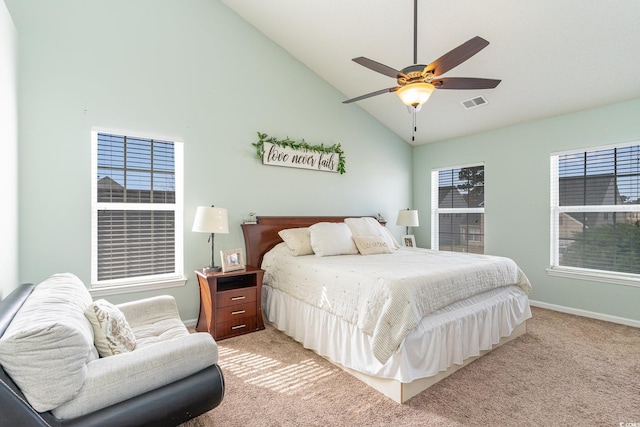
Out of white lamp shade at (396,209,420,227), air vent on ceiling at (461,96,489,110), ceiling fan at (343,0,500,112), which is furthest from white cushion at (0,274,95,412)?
air vent on ceiling at (461,96,489,110)

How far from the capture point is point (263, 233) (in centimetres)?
379

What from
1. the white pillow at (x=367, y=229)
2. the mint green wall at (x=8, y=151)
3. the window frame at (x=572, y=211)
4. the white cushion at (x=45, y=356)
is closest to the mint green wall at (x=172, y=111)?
the mint green wall at (x=8, y=151)

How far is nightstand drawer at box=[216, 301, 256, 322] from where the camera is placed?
3047 millimetres

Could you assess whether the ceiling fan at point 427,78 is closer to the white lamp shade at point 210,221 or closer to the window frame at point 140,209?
the white lamp shade at point 210,221

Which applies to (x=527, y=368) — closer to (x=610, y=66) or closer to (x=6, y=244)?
(x=610, y=66)

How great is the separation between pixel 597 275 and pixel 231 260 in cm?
426

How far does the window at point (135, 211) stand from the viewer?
3018 millimetres

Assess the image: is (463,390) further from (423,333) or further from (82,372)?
(82,372)

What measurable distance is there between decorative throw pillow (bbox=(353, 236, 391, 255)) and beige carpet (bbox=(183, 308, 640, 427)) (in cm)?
130

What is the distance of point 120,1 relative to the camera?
119 inches

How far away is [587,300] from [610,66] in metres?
2.64

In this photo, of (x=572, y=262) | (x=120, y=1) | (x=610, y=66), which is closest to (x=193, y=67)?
(x=120, y=1)

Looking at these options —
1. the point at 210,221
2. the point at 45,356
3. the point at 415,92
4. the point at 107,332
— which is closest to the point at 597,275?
the point at 415,92

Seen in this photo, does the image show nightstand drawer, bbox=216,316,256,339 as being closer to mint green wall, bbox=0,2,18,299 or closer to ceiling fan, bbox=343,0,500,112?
mint green wall, bbox=0,2,18,299
